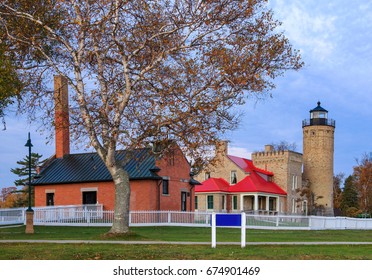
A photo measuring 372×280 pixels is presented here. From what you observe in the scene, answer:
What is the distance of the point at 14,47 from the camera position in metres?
25.4

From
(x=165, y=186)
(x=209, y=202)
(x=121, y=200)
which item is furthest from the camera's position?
(x=209, y=202)

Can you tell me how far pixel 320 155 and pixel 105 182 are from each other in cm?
4050

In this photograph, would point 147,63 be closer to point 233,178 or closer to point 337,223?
point 337,223

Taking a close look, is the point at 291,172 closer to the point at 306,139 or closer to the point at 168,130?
the point at 306,139

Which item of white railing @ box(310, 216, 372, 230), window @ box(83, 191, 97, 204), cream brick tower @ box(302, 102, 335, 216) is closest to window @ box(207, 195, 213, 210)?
cream brick tower @ box(302, 102, 335, 216)

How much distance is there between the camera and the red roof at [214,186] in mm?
63656

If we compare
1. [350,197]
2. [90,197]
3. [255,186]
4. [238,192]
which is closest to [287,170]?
[255,186]

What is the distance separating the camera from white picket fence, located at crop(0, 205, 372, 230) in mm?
37531

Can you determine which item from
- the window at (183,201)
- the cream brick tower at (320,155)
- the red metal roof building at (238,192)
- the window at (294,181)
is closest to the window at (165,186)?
the window at (183,201)

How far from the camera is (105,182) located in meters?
42.2

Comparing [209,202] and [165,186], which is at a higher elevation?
[165,186]

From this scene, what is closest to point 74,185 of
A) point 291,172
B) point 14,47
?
point 14,47

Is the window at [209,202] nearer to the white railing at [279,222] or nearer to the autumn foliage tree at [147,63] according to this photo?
the white railing at [279,222]

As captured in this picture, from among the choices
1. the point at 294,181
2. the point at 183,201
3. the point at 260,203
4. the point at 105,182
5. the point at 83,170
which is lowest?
the point at 260,203
